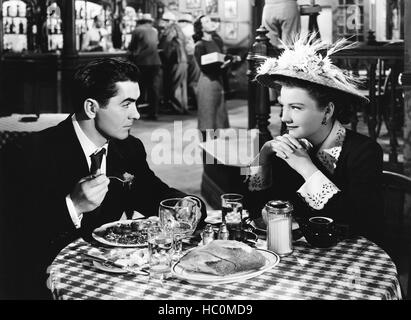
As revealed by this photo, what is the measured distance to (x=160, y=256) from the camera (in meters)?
1.68

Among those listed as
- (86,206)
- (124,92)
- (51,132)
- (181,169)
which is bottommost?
(181,169)

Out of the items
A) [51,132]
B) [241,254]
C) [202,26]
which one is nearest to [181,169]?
[202,26]

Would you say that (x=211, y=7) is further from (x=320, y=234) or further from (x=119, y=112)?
(x=320, y=234)

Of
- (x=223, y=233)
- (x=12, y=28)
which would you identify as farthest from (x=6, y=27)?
(x=223, y=233)

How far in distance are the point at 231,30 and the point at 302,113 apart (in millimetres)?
10006

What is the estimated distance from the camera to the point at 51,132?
2.45m

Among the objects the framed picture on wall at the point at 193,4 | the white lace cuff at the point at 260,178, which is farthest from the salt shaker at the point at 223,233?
the framed picture on wall at the point at 193,4

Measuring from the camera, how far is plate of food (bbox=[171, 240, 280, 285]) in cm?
162

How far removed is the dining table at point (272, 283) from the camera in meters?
1.54

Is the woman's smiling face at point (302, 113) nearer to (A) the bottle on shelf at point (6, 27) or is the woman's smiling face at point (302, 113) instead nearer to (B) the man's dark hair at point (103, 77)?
(B) the man's dark hair at point (103, 77)

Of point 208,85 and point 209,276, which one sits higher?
point 208,85
